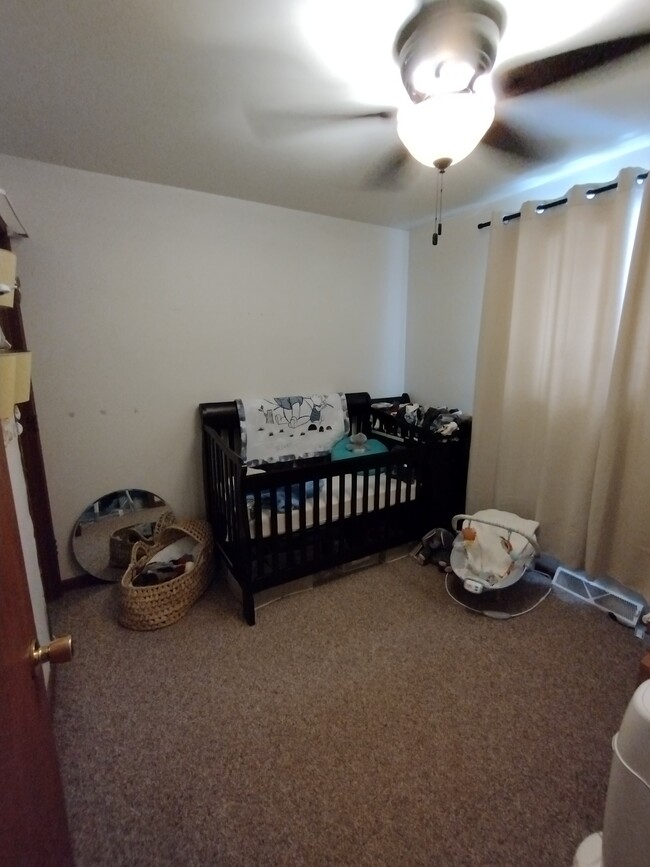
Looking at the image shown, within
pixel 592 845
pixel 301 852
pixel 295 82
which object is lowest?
pixel 301 852

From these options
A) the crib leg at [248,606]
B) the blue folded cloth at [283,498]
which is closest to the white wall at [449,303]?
the blue folded cloth at [283,498]

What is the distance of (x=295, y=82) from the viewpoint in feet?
4.16

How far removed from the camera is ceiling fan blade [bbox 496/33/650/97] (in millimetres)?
1058

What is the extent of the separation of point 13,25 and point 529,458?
9.16ft

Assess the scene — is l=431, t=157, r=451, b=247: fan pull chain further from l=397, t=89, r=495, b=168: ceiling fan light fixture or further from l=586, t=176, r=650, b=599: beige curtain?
l=586, t=176, r=650, b=599: beige curtain

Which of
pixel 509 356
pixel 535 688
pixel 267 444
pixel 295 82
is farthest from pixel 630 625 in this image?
pixel 295 82

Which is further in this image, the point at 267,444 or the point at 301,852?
the point at 267,444

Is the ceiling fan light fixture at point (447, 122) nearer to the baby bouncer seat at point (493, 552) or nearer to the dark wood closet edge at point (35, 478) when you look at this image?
the baby bouncer seat at point (493, 552)

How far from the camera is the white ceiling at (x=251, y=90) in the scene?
1019 millimetres

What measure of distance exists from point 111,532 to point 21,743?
1918 mm

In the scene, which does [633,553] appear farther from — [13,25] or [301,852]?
[13,25]

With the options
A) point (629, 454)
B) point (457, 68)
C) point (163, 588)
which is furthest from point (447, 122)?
point (163, 588)

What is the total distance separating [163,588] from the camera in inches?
75.9

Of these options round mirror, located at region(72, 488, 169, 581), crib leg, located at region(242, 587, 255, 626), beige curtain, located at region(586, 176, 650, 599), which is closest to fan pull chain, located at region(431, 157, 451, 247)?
beige curtain, located at region(586, 176, 650, 599)
